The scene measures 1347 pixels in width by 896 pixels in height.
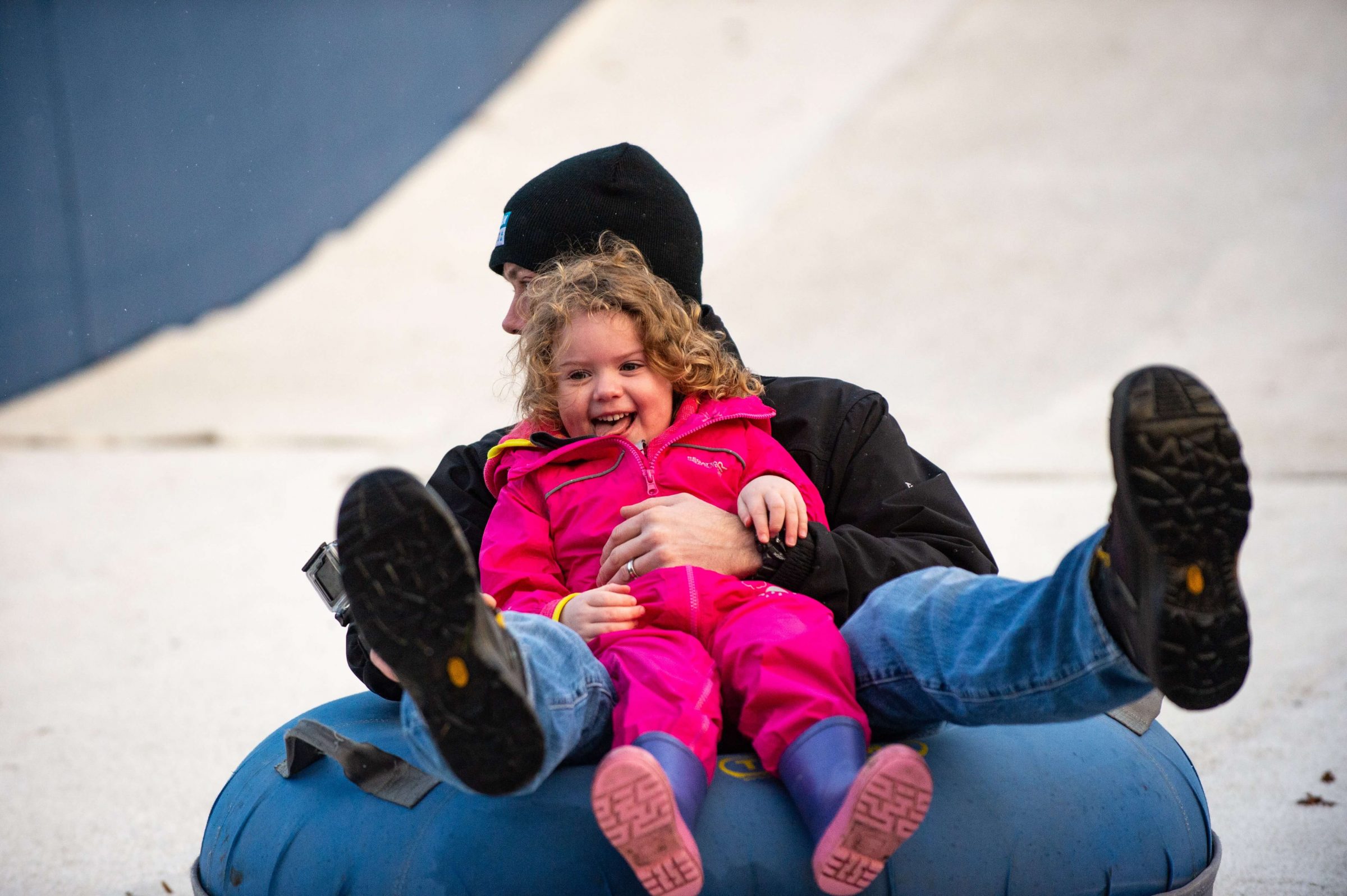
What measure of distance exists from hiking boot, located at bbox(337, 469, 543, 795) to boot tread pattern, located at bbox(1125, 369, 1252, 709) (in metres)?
0.67

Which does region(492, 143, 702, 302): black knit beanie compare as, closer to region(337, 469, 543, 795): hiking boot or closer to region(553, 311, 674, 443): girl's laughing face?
region(553, 311, 674, 443): girl's laughing face

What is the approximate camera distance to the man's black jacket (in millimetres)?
1825

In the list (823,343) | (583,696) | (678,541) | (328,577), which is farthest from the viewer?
(823,343)

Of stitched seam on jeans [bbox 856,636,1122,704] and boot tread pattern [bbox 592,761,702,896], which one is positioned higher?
stitched seam on jeans [bbox 856,636,1122,704]

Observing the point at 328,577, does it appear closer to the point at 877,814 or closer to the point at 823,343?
the point at 877,814

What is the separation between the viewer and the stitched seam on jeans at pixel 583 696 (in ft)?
4.73

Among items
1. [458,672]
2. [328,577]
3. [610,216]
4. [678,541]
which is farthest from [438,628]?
[610,216]

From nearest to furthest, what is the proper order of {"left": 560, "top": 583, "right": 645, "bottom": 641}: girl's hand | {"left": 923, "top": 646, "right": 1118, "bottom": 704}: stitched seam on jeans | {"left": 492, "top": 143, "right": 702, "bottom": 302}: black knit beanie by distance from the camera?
{"left": 923, "top": 646, "right": 1118, "bottom": 704}: stitched seam on jeans
{"left": 560, "top": 583, "right": 645, "bottom": 641}: girl's hand
{"left": 492, "top": 143, "right": 702, "bottom": 302}: black knit beanie

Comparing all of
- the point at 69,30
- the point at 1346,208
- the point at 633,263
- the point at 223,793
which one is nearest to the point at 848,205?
the point at 1346,208

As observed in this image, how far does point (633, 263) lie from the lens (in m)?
2.17

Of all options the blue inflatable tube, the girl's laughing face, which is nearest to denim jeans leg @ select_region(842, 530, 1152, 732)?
the blue inflatable tube

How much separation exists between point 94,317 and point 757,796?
7.87 meters

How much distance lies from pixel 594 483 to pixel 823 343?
6.06 metres

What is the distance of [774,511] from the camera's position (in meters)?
1.81
